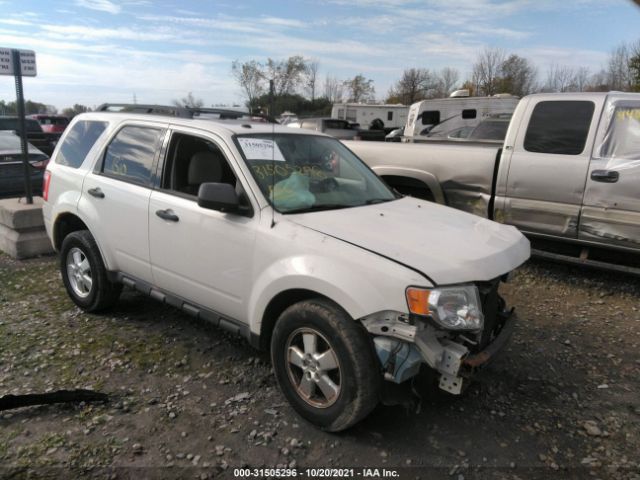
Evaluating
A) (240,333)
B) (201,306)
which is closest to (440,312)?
(240,333)

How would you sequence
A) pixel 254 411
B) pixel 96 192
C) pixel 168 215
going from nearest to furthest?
pixel 254 411 < pixel 168 215 < pixel 96 192

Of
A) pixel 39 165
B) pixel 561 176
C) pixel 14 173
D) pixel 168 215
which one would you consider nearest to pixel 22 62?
pixel 14 173

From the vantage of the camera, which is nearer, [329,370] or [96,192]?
[329,370]

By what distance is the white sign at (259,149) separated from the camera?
3396 mm

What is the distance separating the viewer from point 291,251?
2.91 metres

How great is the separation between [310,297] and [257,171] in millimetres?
970

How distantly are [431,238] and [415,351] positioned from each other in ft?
2.38

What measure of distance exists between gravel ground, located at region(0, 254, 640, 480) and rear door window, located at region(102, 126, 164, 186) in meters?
1.34

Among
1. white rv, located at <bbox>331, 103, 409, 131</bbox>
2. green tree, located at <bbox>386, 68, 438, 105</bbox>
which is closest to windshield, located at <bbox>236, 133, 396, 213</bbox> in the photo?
white rv, located at <bbox>331, 103, 409, 131</bbox>

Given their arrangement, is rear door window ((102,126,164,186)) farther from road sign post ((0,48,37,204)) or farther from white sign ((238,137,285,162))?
road sign post ((0,48,37,204))

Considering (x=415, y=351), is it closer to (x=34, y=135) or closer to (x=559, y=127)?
(x=559, y=127)

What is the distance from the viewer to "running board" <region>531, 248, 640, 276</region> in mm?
4852

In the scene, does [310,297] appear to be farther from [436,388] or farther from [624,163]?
[624,163]

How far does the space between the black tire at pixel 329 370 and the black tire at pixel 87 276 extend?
2094 mm
